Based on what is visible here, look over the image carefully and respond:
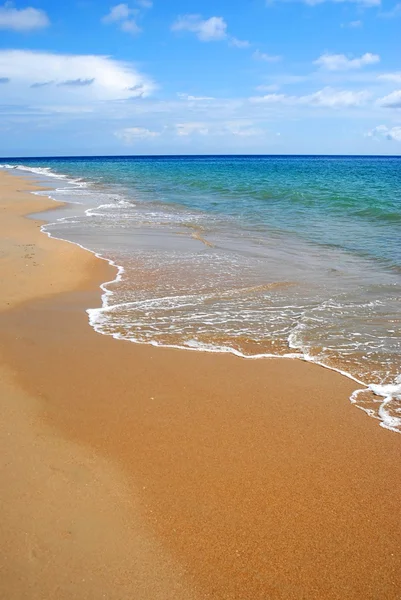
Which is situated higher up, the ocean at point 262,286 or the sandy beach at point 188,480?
the ocean at point 262,286

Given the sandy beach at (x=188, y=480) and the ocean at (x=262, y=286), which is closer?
the sandy beach at (x=188, y=480)

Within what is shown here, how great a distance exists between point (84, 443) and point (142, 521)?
1.09 m

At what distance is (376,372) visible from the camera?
561 centimetres

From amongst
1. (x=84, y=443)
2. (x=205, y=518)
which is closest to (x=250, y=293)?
(x=84, y=443)

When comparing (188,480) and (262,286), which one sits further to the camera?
(262,286)

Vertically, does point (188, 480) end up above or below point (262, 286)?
below

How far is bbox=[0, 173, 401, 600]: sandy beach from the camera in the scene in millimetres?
2957

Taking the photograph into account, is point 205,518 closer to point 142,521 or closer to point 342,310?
point 142,521

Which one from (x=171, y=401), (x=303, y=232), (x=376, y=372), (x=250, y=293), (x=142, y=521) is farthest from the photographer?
(x=303, y=232)

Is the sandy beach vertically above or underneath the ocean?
underneath

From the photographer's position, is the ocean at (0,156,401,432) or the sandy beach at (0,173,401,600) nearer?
the sandy beach at (0,173,401,600)

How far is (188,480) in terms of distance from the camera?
12.4 ft

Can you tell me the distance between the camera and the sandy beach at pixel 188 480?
2.96 m

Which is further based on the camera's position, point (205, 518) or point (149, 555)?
point (205, 518)
